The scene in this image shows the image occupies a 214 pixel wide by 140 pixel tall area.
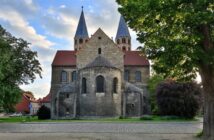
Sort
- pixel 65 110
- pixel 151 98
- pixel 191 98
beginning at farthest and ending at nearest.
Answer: pixel 151 98
pixel 65 110
pixel 191 98

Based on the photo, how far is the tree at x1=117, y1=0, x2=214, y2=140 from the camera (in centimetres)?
1811

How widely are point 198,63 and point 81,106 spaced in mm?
40704

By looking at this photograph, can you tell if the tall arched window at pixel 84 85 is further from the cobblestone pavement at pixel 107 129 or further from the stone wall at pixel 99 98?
the cobblestone pavement at pixel 107 129

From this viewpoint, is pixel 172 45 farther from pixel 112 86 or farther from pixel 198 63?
pixel 112 86

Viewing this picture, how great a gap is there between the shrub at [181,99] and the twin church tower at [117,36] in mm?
36641

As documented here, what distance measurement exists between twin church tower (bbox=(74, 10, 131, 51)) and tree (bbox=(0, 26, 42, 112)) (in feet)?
107

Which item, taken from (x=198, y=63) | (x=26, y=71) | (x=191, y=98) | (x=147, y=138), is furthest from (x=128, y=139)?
(x=26, y=71)

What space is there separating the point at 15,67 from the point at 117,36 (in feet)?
126

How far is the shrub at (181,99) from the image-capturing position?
5178 centimetres

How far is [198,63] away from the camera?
1950 centimetres

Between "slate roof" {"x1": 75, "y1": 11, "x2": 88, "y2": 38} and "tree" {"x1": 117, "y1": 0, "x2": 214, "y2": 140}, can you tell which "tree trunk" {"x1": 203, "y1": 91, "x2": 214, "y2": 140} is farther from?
"slate roof" {"x1": 75, "y1": 11, "x2": 88, "y2": 38}

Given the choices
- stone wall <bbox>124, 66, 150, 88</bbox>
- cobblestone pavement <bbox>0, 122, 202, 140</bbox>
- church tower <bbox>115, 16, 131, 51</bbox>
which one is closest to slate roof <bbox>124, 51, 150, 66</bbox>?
stone wall <bbox>124, 66, 150, 88</bbox>

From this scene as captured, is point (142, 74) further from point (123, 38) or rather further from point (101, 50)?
point (123, 38)

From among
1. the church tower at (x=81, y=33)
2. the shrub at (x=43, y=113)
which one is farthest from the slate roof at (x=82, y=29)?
the shrub at (x=43, y=113)
